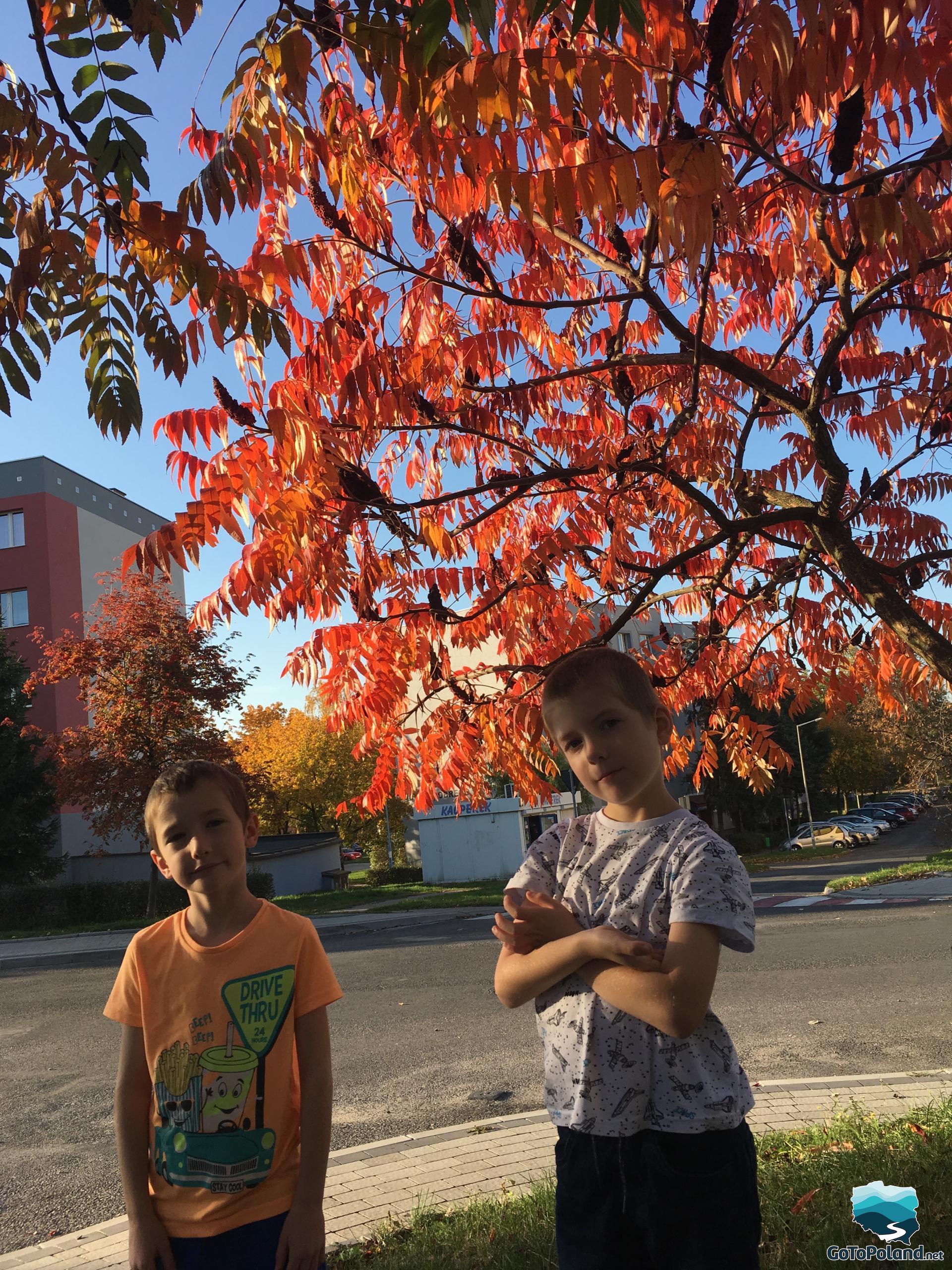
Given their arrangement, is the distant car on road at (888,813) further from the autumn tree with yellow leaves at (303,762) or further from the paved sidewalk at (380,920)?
the paved sidewalk at (380,920)

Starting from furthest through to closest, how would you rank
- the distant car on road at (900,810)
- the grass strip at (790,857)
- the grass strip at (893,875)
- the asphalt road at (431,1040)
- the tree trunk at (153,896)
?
the distant car on road at (900,810) < the grass strip at (790,857) < the tree trunk at (153,896) < the grass strip at (893,875) < the asphalt road at (431,1040)

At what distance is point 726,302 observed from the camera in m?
6.28

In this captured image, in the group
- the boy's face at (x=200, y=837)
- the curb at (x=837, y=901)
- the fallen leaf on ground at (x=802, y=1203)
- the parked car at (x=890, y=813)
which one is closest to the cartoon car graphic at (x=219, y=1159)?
the boy's face at (x=200, y=837)

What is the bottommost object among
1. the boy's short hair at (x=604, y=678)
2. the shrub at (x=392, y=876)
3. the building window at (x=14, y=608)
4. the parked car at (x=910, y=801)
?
the parked car at (x=910, y=801)

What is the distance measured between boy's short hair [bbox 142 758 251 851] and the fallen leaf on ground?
2871mm

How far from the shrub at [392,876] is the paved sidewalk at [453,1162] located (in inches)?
1485

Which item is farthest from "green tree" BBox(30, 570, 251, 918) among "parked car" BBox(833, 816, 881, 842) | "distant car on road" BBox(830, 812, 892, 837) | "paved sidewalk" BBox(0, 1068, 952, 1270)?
"distant car on road" BBox(830, 812, 892, 837)

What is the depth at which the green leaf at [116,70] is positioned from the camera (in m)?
2.55

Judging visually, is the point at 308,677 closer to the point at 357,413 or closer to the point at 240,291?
the point at 357,413

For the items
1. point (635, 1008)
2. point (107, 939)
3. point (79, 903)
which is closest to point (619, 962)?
point (635, 1008)

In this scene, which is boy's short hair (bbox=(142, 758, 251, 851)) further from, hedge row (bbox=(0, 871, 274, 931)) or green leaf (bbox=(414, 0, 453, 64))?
hedge row (bbox=(0, 871, 274, 931))

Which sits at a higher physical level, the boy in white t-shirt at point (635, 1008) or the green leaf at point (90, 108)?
the green leaf at point (90, 108)

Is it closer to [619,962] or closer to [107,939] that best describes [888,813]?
[107,939]

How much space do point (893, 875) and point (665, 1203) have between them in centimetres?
2470
